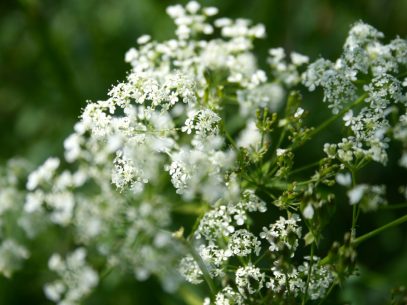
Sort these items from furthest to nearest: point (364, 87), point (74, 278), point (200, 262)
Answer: point (74, 278), point (364, 87), point (200, 262)

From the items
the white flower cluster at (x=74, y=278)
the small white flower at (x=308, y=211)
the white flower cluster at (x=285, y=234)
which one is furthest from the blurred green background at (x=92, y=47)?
the small white flower at (x=308, y=211)

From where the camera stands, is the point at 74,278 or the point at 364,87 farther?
the point at 74,278

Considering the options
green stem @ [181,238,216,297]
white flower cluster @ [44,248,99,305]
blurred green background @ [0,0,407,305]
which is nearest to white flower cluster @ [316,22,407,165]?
green stem @ [181,238,216,297]

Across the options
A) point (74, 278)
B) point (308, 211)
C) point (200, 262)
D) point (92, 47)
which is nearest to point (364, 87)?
point (308, 211)

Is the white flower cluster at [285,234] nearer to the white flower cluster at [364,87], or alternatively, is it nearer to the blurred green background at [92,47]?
the white flower cluster at [364,87]

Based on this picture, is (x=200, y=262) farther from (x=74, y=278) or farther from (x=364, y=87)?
(x=74, y=278)

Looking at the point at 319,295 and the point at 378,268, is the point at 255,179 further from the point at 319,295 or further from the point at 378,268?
the point at 378,268

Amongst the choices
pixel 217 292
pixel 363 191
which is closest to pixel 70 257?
pixel 217 292

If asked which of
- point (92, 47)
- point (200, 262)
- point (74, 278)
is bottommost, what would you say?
point (200, 262)

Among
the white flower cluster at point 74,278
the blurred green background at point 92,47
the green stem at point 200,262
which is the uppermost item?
the blurred green background at point 92,47
